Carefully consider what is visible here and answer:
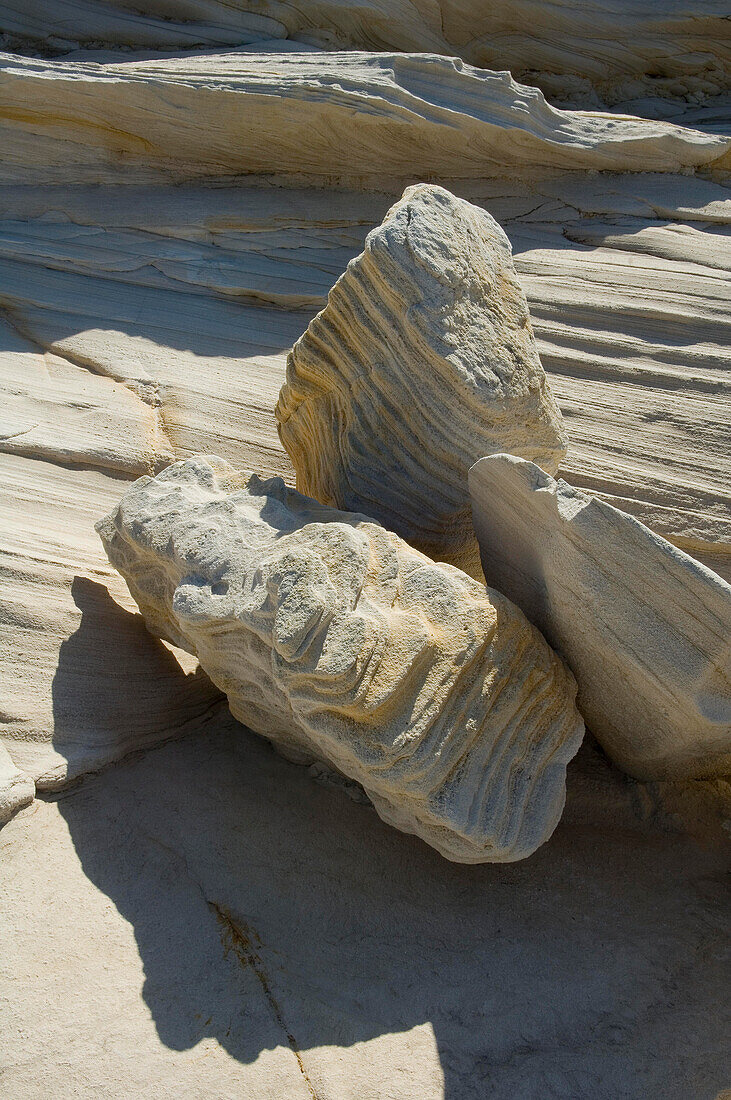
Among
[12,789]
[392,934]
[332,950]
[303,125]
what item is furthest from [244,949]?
[303,125]

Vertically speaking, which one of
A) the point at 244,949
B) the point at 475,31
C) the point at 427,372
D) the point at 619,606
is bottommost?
the point at 244,949

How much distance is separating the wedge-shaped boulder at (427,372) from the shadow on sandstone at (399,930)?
862 mm

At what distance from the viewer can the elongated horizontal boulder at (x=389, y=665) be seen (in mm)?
1868

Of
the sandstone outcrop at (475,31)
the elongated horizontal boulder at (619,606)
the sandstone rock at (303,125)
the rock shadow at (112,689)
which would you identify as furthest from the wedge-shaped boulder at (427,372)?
the sandstone outcrop at (475,31)

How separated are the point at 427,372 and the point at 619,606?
0.89 meters

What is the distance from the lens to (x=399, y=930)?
2221mm

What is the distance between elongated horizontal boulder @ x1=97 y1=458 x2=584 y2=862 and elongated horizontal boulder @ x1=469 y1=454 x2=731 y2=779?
0.12 metres

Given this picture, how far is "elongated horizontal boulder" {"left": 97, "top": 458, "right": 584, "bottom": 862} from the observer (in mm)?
1868

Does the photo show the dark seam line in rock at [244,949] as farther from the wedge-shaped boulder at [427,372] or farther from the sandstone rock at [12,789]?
the wedge-shaped boulder at [427,372]

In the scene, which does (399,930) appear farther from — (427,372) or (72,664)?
(427,372)

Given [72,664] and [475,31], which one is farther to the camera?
[475,31]

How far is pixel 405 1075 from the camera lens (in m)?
1.93

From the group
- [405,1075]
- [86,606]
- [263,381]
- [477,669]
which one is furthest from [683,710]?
[263,381]

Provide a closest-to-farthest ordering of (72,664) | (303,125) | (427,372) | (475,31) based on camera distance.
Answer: (427,372) → (72,664) → (303,125) → (475,31)
